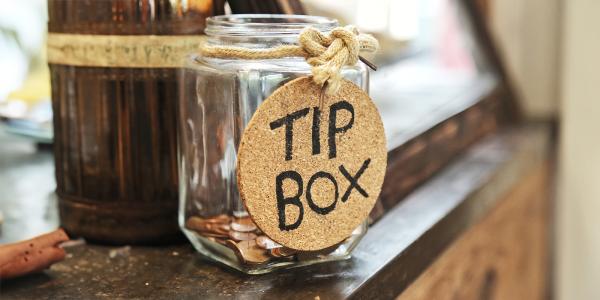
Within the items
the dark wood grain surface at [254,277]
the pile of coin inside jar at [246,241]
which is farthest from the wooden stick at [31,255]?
the pile of coin inside jar at [246,241]

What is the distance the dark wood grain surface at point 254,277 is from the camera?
59 cm

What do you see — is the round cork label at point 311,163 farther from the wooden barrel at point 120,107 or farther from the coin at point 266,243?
the wooden barrel at point 120,107

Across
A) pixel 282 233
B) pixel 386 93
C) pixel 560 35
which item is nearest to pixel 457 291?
pixel 386 93

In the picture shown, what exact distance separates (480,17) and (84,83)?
902mm

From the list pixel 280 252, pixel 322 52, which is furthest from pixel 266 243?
pixel 322 52

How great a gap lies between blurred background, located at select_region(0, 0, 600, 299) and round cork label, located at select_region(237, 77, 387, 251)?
0.60 metres

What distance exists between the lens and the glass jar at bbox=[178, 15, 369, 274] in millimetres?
603

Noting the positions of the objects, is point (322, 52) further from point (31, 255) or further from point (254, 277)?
point (31, 255)

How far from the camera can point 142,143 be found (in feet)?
2.25

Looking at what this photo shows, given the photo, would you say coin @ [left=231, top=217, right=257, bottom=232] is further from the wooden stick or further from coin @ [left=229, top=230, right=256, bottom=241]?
the wooden stick

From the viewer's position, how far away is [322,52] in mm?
572

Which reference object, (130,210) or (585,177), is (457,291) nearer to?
(130,210)

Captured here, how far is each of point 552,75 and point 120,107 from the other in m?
1.17

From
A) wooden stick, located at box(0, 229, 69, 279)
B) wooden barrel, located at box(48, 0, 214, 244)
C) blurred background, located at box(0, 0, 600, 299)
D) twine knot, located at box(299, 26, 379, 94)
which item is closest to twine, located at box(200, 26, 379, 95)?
twine knot, located at box(299, 26, 379, 94)
